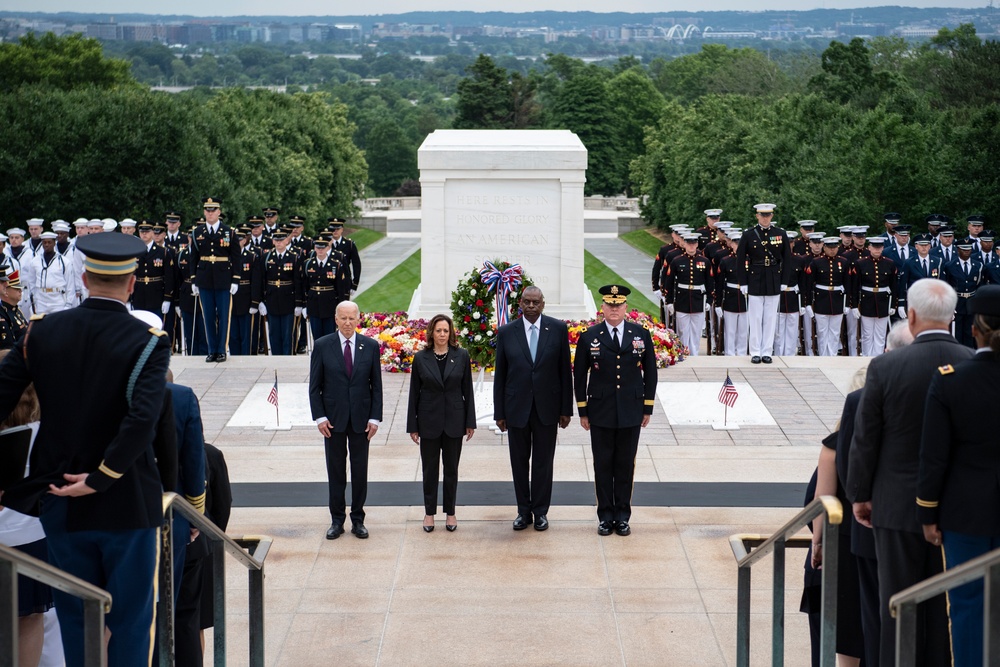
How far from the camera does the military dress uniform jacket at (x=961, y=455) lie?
4.73 meters

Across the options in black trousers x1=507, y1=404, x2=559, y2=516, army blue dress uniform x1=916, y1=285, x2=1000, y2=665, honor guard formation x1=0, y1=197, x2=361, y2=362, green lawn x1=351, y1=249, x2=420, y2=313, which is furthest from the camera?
green lawn x1=351, y1=249, x2=420, y2=313

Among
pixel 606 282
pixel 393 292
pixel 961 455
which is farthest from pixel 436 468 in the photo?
pixel 606 282

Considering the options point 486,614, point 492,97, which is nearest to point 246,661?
point 486,614

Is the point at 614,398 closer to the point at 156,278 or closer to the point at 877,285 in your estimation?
the point at 877,285

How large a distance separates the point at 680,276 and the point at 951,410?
508 inches

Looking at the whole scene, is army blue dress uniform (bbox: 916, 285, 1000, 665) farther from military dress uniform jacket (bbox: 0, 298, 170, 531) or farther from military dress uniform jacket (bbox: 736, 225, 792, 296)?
military dress uniform jacket (bbox: 736, 225, 792, 296)

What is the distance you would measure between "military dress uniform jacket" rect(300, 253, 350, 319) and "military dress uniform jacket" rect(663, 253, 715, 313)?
4465mm

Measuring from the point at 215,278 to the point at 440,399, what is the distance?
26.1 feet

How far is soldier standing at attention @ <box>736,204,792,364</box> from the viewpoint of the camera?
633 inches

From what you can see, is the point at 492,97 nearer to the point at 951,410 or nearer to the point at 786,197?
the point at 786,197

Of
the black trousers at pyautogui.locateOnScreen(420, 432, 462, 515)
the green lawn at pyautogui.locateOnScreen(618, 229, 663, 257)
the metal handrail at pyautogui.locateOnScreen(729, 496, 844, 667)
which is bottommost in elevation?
the green lawn at pyautogui.locateOnScreen(618, 229, 663, 257)

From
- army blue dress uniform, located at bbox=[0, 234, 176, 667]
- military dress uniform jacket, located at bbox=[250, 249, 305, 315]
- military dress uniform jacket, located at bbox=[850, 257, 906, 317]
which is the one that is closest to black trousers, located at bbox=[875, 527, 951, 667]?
army blue dress uniform, located at bbox=[0, 234, 176, 667]

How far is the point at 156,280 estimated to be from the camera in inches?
671

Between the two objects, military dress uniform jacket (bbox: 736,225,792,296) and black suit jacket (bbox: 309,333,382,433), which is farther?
military dress uniform jacket (bbox: 736,225,792,296)
